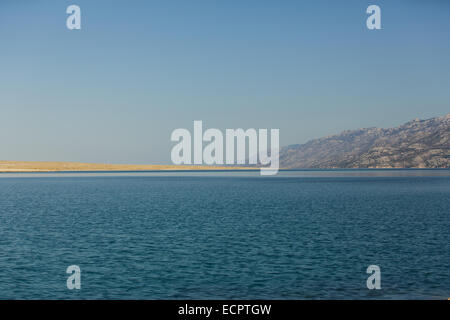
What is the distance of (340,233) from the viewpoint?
55.6 metres

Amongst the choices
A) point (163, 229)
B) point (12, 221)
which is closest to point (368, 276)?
point (163, 229)

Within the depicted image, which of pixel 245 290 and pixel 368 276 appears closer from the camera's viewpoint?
pixel 245 290

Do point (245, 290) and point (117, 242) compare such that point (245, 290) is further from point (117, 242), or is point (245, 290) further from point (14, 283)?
point (117, 242)

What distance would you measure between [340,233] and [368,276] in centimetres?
2253

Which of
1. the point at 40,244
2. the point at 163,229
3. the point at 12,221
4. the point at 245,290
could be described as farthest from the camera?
the point at 12,221

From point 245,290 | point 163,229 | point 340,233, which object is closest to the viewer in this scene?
point 245,290

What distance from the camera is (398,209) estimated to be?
285 feet

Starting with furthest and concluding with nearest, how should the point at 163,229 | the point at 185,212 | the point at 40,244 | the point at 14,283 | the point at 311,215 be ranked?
the point at 185,212, the point at 311,215, the point at 163,229, the point at 40,244, the point at 14,283

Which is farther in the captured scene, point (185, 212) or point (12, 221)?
point (185, 212)

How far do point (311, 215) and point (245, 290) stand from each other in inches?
1916
